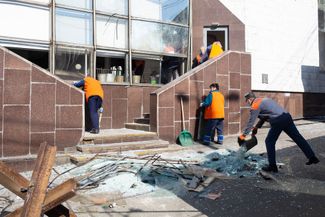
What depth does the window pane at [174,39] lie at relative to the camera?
35.2 feet

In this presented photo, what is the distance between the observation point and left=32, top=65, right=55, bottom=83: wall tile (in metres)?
6.43

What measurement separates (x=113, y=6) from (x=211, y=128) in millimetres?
4829

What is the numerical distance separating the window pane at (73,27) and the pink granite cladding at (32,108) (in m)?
2.81

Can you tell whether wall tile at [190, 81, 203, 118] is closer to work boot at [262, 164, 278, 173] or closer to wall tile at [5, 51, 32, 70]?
work boot at [262, 164, 278, 173]

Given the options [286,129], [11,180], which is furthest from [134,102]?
[11,180]

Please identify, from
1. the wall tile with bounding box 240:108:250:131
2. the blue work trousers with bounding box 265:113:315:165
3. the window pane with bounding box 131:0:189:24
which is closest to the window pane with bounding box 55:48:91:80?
the window pane with bounding box 131:0:189:24

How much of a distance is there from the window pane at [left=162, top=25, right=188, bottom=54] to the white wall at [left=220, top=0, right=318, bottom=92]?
6.38 ft

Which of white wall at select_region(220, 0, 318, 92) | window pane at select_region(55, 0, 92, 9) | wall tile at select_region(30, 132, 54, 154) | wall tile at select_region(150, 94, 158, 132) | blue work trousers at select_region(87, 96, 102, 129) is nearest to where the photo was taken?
wall tile at select_region(30, 132, 54, 154)

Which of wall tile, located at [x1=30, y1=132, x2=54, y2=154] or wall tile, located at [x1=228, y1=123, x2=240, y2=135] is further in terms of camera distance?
wall tile, located at [x1=228, y1=123, x2=240, y2=135]

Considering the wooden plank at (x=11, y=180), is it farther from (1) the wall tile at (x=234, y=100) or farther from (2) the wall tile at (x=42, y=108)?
(1) the wall tile at (x=234, y=100)

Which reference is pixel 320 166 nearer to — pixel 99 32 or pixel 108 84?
pixel 108 84

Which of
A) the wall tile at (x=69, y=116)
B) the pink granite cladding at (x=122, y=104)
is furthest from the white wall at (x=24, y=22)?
the wall tile at (x=69, y=116)

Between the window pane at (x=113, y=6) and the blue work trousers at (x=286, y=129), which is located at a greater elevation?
the window pane at (x=113, y=6)

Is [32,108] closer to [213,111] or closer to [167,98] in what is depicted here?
[167,98]
